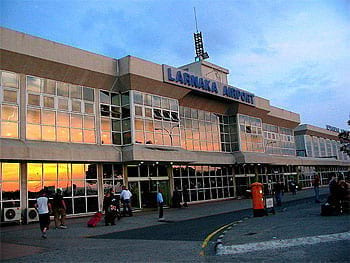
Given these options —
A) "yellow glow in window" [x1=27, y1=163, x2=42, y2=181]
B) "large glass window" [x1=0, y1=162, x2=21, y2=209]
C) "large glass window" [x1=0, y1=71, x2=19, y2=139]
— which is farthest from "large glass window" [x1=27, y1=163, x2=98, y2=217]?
"large glass window" [x1=0, y1=71, x2=19, y2=139]

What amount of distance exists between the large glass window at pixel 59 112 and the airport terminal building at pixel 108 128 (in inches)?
2.4

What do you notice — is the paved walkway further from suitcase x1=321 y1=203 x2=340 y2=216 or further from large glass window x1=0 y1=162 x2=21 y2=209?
large glass window x1=0 y1=162 x2=21 y2=209

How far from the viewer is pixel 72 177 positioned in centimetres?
2350

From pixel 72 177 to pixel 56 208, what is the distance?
21.7 feet

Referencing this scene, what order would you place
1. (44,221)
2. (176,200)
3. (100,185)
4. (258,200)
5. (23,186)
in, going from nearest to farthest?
(44,221)
(258,200)
(23,186)
(100,185)
(176,200)

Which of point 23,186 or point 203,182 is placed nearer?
point 23,186

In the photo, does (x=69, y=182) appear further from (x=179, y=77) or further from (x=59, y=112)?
(x=179, y=77)

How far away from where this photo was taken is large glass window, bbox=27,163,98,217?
70.9ft

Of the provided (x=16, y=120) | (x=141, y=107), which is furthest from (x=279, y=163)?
(x=16, y=120)

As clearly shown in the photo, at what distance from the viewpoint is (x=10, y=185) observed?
20.5 m

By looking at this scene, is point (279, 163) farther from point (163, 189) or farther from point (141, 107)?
point (141, 107)

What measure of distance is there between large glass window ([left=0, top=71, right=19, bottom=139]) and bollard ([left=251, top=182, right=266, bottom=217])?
12.8 m

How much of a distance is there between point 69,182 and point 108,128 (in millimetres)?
4596

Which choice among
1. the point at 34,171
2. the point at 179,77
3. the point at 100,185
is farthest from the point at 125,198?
the point at 179,77
